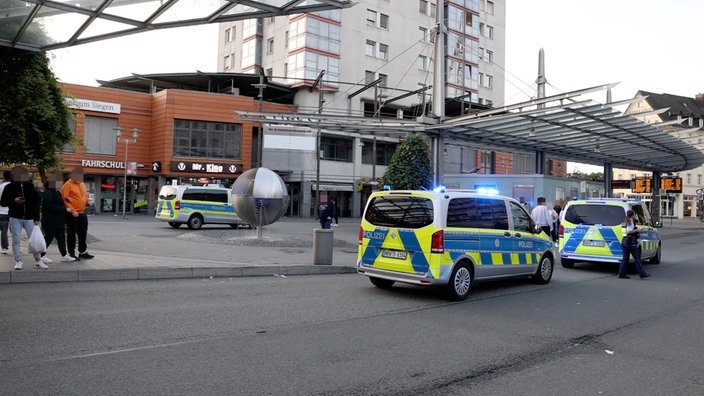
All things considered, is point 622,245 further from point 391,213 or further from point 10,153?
point 10,153

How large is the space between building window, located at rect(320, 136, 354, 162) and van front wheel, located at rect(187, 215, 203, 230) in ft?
79.1

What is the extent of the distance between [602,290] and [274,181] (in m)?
11.1

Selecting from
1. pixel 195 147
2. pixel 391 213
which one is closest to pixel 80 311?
pixel 391 213

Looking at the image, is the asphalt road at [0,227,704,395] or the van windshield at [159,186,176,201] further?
the van windshield at [159,186,176,201]

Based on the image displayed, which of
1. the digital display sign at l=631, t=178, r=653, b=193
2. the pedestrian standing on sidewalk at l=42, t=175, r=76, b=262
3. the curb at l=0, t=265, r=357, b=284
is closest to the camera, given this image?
the curb at l=0, t=265, r=357, b=284

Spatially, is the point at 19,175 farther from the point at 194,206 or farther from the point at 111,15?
the point at 194,206

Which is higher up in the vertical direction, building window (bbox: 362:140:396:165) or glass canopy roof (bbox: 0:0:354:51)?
building window (bbox: 362:140:396:165)

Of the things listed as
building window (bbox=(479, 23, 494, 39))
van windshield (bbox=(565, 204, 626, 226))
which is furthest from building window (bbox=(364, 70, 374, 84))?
van windshield (bbox=(565, 204, 626, 226))

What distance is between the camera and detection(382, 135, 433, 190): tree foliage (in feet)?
71.3

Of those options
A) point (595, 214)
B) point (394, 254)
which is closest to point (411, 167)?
point (595, 214)

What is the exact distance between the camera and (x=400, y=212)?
9.30m

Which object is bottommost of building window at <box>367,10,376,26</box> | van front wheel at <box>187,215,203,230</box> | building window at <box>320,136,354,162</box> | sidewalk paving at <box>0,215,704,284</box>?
sidewalk paving at <box>0,215,704,284</box>

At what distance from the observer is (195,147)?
42.2 meters

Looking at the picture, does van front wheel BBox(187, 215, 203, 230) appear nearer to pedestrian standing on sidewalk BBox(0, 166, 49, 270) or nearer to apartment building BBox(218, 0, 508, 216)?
pedestrian standing on sidewalk BBox(0, 166, 49, 270)
